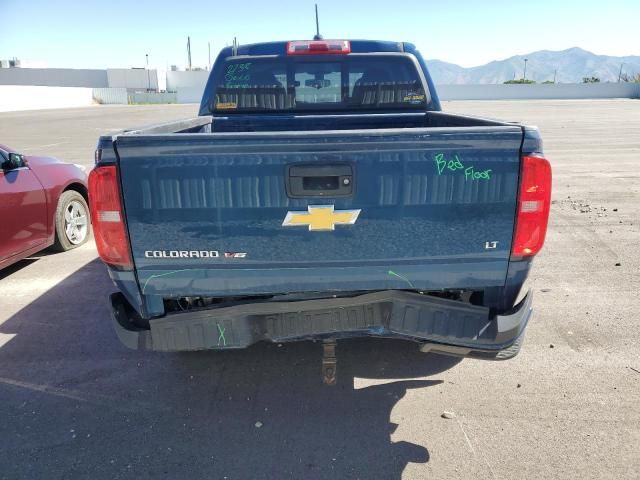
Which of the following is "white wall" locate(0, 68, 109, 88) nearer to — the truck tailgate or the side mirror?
the side mirror

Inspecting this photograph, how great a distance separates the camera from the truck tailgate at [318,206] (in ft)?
7.54

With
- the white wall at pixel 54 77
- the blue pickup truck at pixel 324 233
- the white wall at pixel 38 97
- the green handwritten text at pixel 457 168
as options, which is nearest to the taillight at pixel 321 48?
the blue pickup truck at pixel 324 233

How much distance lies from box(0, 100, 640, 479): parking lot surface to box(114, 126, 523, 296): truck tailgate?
0.95 m

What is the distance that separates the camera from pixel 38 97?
182 ft

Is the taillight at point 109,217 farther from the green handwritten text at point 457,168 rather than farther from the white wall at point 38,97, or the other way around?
the white wall at point 38,97

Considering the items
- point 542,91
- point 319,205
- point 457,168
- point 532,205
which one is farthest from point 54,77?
point 532,205

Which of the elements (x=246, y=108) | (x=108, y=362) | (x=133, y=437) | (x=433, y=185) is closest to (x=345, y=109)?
(x=246, y=108)

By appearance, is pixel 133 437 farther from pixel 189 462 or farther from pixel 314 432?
pixel 314 432

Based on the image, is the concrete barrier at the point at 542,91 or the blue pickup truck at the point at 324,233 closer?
the blue pickup truck at the point at 324,233

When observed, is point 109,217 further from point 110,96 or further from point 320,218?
point 110,96

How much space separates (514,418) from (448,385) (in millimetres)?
481

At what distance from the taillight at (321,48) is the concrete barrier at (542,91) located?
61.3m

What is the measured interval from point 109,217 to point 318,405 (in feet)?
5.53

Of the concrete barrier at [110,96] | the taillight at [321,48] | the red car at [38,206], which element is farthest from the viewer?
the concrete barrier at [110,96]
